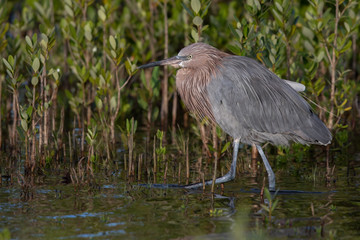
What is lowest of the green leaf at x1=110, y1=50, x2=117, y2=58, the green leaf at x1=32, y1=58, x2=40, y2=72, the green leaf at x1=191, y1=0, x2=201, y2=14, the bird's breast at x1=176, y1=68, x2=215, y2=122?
the bird's breast at x1=176, y1=68, x2=215, y2=122

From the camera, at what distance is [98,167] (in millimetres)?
6723

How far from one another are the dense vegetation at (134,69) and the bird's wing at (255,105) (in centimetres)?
68

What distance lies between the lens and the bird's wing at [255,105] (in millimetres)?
5781

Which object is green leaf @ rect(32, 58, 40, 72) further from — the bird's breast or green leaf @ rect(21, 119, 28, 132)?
the bird's breast

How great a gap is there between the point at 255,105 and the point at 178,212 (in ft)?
4.74

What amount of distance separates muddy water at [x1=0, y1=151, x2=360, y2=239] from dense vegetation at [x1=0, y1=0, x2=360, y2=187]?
53cm

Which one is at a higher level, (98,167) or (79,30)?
(79,30)

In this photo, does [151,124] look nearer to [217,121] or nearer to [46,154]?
[46,154]

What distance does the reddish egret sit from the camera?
579 centimetres

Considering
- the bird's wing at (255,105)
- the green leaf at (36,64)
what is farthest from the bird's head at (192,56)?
the green leaf at (36,64)

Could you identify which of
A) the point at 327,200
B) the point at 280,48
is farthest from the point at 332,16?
the point at 327,200

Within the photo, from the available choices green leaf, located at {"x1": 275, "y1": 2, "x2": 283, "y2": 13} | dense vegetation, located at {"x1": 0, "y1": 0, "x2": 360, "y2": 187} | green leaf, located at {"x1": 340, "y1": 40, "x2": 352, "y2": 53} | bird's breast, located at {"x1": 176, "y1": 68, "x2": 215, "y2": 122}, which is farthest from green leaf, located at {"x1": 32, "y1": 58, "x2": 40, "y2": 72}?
green leaf, located at {"x1": 340, "y1": 40, "x2": 352, "y2": 53}

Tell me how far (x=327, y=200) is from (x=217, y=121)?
1292 mm

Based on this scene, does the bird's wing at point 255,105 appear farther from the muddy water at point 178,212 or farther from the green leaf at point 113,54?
the green leaf at point 113,54
